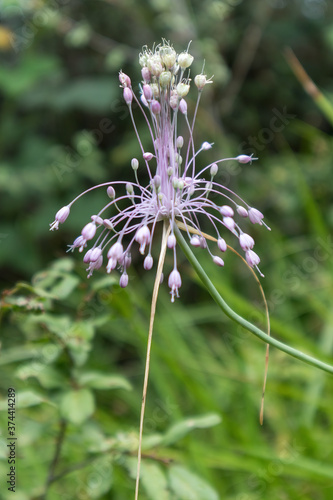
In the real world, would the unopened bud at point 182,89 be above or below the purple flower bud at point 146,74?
below

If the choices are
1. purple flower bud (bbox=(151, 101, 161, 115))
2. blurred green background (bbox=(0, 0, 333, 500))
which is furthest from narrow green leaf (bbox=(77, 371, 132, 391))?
purple flower bud (bbox=(151, 101, 161, 115))

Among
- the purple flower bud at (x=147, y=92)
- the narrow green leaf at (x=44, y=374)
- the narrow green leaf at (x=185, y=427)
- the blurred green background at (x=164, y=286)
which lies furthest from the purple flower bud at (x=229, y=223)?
the narrow green leaf at (x=44, y=374)

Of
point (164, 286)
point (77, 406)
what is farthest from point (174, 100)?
point (164, 286)

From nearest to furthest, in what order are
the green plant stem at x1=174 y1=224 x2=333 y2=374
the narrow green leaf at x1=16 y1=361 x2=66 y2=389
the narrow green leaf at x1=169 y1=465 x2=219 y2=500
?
the green plant stem at x1=174 y1=224 x2=333 y2=374 < the narrow green leaf at x1=169 y1=465 x2=219 y2=500 < the narrow green leaf at x1=16 y1=361 x2=66 y2=389

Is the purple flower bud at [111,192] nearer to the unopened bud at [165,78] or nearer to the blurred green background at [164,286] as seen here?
the unopened bud at [165,78]

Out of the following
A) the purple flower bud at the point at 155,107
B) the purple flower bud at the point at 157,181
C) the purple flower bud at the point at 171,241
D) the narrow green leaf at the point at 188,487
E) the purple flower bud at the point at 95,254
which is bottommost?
the narrow green leaf at the point at 188,487

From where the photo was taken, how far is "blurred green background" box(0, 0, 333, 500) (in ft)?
4.16

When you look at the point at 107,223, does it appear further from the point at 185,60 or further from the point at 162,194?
the point at 185,60

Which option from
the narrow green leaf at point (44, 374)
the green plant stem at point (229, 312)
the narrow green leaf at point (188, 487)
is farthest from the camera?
the narrow green leaf at point (44, 374)

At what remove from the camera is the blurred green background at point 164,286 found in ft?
4.16

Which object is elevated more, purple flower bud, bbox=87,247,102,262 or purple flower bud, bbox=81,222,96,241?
purple flower bud, bbox=81,222,96,241

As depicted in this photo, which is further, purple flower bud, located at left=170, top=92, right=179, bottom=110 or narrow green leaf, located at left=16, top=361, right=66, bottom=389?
narrow green leaf, located at left=16, top=361, right=66, bottom=389

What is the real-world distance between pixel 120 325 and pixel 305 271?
1074mm

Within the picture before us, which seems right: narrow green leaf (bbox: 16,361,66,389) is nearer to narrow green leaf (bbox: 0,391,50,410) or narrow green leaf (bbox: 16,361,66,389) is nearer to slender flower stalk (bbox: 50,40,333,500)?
narrow green leaf (bbox: 0,391,50,410)
